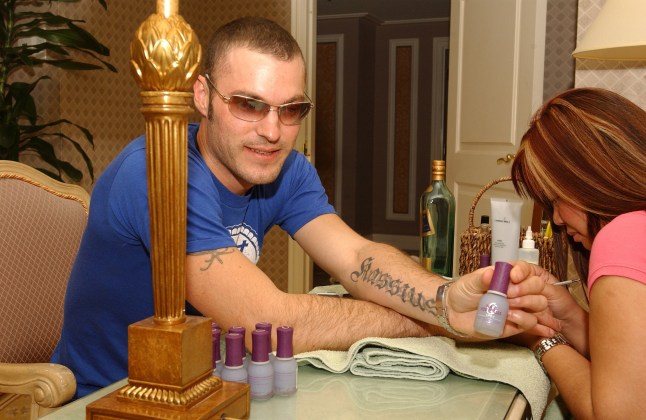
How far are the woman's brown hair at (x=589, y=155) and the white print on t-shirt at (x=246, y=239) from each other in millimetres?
658

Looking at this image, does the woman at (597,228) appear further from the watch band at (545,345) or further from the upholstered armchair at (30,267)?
the upholstered armchair at (30,267)

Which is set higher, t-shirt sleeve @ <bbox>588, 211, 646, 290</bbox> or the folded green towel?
t-shirt sleeve @ <bbox>588, 211, 646, 290</bbox>

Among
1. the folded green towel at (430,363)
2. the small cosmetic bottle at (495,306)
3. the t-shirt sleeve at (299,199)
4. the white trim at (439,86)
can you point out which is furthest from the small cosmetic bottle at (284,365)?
the white trim at (439,86)

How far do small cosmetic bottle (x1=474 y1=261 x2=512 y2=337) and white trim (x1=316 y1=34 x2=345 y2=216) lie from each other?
284 inches

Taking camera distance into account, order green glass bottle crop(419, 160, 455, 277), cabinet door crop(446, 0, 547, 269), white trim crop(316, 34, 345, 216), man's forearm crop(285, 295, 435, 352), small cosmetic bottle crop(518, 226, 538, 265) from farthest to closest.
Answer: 1. white trim crop(316, 34, 345, 216)
2. cabinet door crop(446, 0, 547, 269)
3. green glass bottle crop(419, 160, 455, 277)
4. small cosmetic bottle crop(518, 226, 538, 265)
5. man's forearm crop(285, 295, 435, 352)

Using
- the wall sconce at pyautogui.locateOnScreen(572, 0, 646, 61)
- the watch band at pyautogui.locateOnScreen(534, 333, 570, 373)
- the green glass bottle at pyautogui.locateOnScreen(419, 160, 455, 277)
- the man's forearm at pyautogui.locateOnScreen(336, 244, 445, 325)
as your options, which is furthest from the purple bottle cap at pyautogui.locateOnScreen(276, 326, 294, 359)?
the wall sconce at pyautogui.locateOnScreen(572, 0, 646, 61)

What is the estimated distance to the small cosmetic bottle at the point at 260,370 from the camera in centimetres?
88

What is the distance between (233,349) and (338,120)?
→ 7.56 metres

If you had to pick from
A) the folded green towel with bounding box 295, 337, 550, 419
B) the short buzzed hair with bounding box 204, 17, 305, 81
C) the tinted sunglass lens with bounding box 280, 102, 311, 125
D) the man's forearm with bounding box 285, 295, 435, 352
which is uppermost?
the short buzzed hair with bounding box 204, 17, 305, 81

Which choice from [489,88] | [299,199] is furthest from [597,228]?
[489,88]

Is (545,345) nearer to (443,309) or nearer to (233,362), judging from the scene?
(443,309)

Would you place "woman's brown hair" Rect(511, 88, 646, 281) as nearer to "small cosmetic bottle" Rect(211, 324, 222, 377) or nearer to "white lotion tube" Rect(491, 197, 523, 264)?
"white lotion tube" Rect(491, 197, 523, 264)

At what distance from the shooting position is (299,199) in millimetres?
1686

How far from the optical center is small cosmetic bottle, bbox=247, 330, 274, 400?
2.90 feet
